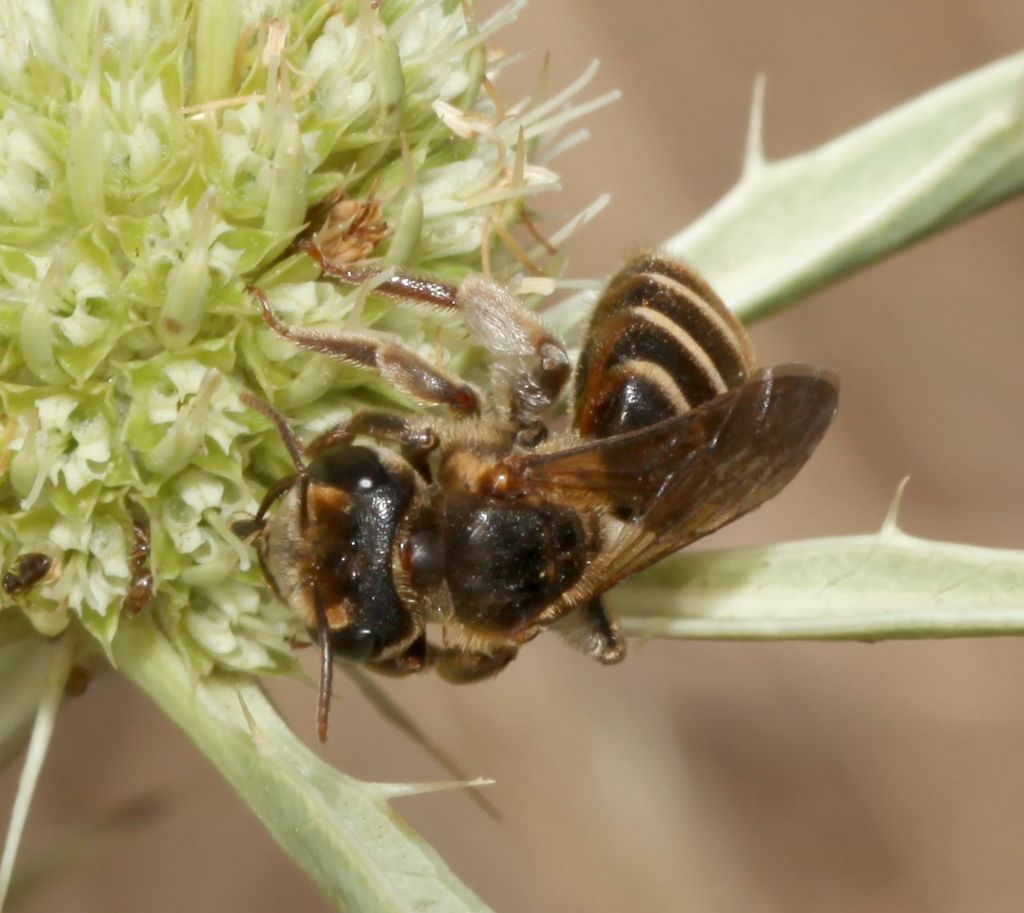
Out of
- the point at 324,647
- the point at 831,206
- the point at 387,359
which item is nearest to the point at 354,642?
the point at 324,647

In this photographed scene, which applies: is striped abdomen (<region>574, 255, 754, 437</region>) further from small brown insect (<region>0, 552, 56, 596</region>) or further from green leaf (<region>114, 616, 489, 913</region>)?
small brown insect (<region>0, 552, 56, 596</region>)

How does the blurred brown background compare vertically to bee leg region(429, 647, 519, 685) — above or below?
below

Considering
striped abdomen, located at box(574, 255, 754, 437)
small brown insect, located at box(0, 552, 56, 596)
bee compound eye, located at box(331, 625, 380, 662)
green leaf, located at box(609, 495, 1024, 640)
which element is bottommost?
green leaf, located at box(609, 495, 1024, 640)

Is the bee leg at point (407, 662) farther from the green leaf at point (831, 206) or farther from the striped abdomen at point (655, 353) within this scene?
the green leaf at point (831, 206)

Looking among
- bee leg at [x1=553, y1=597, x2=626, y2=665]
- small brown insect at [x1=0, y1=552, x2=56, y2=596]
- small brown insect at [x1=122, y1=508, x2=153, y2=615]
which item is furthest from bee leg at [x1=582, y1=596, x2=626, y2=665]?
small brown insect at [x1=0, y1=552, x2=56, y2=596]

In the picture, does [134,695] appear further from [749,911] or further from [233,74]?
[233,74]

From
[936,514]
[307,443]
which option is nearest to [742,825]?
[936,514]
